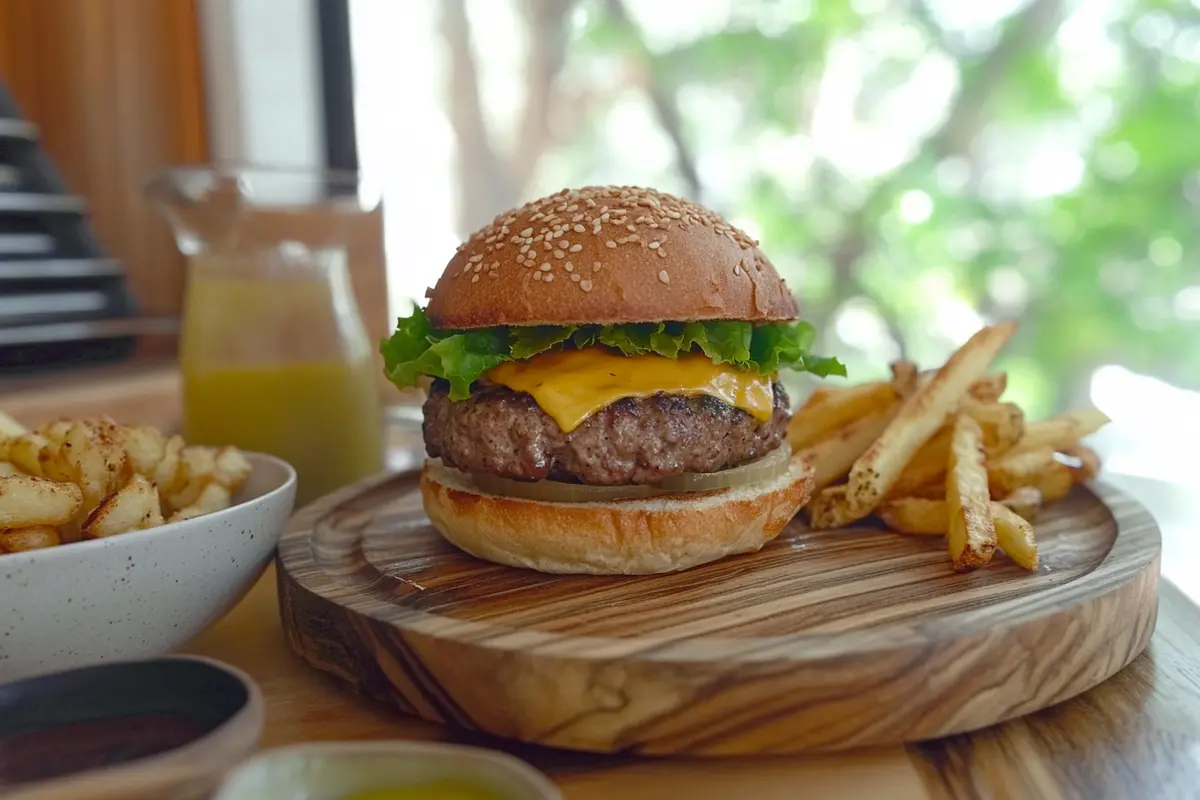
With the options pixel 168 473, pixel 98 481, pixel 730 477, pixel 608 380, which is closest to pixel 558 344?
pixel 608 380

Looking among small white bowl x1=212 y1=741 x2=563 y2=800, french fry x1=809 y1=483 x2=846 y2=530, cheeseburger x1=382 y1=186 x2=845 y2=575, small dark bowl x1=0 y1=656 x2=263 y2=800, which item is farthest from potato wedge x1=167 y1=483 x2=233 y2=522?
french fry x1=809 y1=483 x2=846 y2=530

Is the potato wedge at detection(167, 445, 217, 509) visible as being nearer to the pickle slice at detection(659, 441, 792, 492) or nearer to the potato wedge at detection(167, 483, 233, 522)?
the potato wedge at detection(167, 483, 233, 522)

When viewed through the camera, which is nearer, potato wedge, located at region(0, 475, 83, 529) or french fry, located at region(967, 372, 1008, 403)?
potato wedge, located at region(0, 475, 83, 529)

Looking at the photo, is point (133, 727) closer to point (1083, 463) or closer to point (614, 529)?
point (614, 529)

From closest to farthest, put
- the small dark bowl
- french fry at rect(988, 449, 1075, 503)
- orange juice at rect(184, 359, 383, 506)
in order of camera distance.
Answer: the small dark bowl → french fry at rect(988, 449, 1075, 503) → orange juice at rect(184, 359, 383, 506)

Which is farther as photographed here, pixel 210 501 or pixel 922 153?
pixel 922 153

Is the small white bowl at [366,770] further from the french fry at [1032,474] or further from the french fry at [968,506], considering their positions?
the french fry at [1032,474]

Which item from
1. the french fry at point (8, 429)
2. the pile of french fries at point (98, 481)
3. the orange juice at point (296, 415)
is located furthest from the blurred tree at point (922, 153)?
the french fry at point (8, 429)
